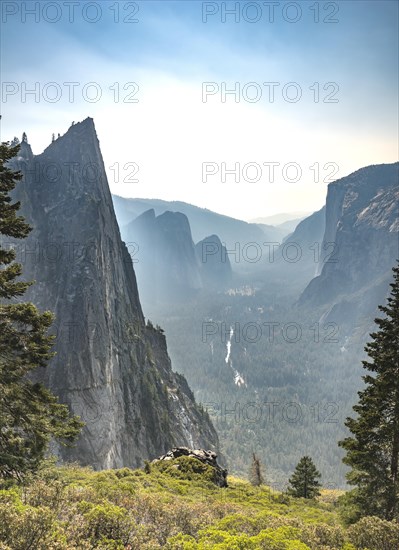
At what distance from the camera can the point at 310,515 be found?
2644 centimetres

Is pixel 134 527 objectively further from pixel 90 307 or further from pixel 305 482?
pixel 90 307

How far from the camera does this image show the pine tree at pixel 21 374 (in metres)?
14.6

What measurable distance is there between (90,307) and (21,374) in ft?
182

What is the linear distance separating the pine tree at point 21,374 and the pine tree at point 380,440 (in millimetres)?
13163

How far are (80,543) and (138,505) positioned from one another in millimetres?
4535

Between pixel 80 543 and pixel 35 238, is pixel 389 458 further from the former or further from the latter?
pixel 35 238

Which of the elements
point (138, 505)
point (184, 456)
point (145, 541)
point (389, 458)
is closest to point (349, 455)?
point (389, 458)

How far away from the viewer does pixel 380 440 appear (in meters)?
18.6

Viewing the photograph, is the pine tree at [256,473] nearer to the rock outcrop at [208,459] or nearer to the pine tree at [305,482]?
the pine tree at [305,482]

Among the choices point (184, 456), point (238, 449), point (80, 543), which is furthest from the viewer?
point (238, 449)

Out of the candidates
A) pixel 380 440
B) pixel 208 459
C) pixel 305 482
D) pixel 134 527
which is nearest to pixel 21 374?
pixel 134 527

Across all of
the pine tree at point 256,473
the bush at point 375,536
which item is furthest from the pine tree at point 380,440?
the pine tree at point 256,473

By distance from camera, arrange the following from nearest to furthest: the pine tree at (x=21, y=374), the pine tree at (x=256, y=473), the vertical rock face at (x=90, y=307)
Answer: the pine tree at (x=21, y=374) < the pine tree at (x=256, y=473) < the vertical rock face at (x=90, y=307)

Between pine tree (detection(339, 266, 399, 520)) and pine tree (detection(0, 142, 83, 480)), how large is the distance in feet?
43.2
